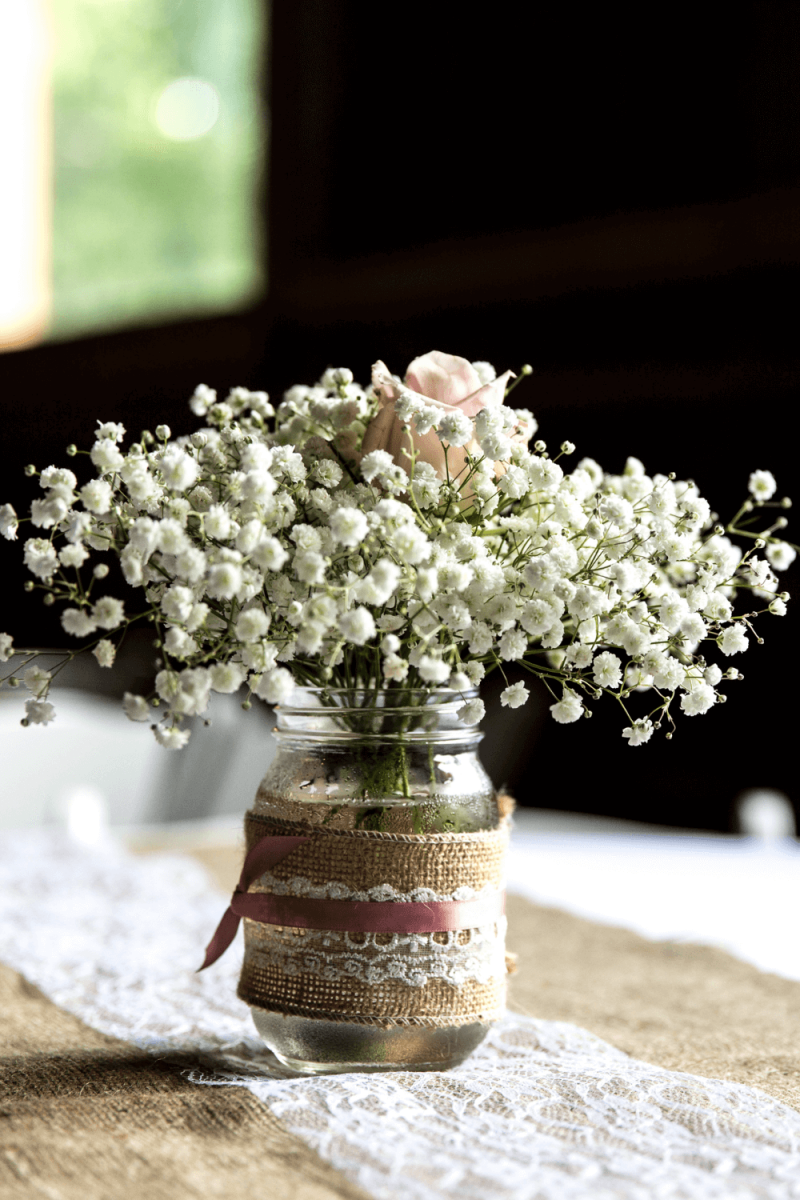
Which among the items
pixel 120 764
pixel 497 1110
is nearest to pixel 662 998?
pixel 497 1110

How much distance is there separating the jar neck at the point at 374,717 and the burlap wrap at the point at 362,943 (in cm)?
5

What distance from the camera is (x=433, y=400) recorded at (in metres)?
0.71

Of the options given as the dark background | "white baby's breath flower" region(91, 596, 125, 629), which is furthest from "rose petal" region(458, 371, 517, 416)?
the dark background

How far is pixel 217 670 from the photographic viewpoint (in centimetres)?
65

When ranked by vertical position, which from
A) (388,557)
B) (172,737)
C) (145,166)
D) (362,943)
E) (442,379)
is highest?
(145,166)

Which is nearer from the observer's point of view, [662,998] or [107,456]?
[107,456]

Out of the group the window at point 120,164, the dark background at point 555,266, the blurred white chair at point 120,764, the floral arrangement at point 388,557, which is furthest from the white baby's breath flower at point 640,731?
the window at point 120,164

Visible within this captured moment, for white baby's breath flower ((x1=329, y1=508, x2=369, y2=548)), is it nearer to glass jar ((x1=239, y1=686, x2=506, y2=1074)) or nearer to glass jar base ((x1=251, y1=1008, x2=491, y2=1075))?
glass jar ((x1=239, y1=686, x2=506, y2=1074))

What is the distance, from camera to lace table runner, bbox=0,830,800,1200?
58cm

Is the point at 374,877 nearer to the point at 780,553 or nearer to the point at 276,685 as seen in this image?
the point at 276,685

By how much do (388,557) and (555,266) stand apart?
9.05 ft

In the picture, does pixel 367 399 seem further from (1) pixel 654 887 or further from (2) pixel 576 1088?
(1) pixel 654 887

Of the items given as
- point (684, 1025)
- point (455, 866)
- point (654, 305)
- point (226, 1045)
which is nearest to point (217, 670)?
point (455, 866)

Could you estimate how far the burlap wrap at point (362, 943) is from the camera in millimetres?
705
